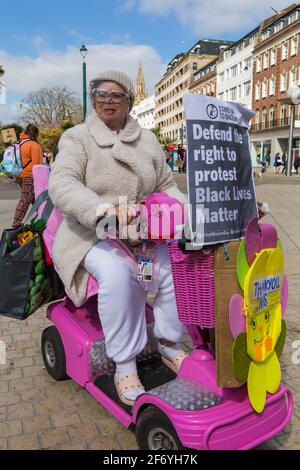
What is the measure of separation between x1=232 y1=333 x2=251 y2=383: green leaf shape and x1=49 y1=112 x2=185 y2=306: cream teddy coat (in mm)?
915

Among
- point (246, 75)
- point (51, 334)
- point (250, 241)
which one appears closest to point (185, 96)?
point (250, 241)

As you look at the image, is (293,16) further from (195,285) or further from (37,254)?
(195,285)

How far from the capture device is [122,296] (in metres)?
2.18

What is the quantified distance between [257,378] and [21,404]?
1461 mm

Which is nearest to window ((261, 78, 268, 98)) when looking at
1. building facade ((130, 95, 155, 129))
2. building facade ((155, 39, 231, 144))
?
building facade ((155, 39, 231, 144))

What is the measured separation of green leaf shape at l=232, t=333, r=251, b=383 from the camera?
178 cm

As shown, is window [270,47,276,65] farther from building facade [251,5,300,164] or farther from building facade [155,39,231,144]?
building facade [155,39,231,144]

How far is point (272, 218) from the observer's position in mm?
9336

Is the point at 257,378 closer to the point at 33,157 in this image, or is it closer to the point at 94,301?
the point at 94,301

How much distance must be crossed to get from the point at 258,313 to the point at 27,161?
20.7ft

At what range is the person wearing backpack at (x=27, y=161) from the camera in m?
7.35

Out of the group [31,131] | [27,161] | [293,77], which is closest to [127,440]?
[27,161]

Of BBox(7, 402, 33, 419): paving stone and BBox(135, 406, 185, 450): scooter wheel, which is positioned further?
BBox(7, 402, 33, 419): paving stone

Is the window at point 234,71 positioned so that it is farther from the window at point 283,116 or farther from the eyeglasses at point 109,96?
the eyeglasses at point 109,96
